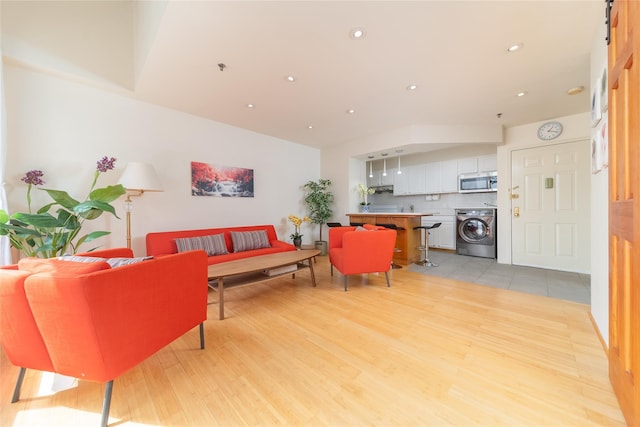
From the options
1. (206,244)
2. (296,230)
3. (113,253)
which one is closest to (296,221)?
(296,230)

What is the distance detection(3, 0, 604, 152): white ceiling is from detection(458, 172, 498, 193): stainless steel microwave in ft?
4.60

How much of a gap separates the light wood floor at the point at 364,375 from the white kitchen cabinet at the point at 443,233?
301 centimetres

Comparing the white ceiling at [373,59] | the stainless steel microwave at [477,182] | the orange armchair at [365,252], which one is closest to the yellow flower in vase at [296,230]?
the orange armchair at [365,252]

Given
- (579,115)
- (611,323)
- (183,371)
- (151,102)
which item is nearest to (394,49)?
(611,323)

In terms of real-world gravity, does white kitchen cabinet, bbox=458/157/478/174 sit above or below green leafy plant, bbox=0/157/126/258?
above

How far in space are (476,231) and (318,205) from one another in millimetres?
3435

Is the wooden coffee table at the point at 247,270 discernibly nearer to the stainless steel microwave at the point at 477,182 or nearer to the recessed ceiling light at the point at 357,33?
the recessed ceiling light at the point at 357,33

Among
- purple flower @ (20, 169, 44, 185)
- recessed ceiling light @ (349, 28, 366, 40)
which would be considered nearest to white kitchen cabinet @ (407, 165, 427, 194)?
recessed ceiling light @ (349, 28, 366, 40)

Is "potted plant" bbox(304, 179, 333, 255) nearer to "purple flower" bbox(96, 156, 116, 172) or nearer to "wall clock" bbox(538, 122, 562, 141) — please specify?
"purple flower" bbox(96, 156, 116, 172)

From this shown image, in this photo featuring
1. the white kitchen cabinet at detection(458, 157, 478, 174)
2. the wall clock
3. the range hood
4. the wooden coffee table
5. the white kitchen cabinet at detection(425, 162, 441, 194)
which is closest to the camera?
the wooden coffee table

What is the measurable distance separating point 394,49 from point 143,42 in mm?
2591

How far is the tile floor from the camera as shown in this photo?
2.73m

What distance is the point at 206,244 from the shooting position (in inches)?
125

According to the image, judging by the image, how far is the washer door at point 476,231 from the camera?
459 cm
